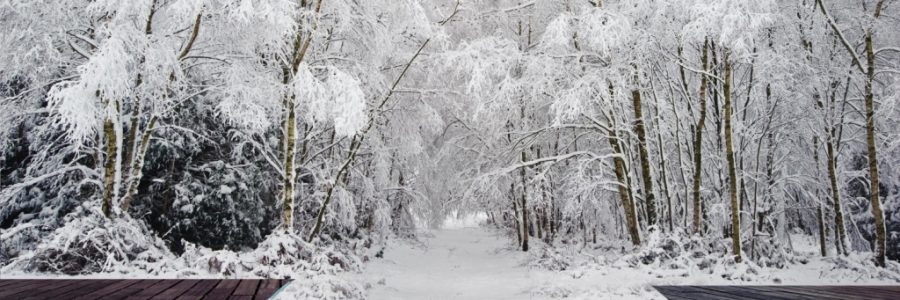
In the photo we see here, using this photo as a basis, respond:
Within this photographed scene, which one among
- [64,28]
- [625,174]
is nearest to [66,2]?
[64,28]

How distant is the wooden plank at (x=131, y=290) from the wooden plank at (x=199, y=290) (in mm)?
327

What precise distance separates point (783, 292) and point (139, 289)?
4.30m

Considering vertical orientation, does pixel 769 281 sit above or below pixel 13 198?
below

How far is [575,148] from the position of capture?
13383 mm

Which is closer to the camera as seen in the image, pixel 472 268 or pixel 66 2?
pixel 66 2

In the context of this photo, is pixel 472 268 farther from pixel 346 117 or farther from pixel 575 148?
pixel 346 117

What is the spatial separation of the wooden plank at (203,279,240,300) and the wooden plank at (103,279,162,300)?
47 centimetres

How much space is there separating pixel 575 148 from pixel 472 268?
3.89 meters

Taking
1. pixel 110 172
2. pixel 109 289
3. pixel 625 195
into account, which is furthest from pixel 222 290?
pixel 625 195

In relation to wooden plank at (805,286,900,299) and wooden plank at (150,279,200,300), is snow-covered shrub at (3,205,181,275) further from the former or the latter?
wooden plank at (805,286,900,299)

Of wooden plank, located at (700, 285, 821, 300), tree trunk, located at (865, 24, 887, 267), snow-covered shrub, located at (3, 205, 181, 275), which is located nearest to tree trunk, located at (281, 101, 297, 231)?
snow-covered shrub, located at (3, 205, 181, 275)

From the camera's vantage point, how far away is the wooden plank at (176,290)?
331 centimetres

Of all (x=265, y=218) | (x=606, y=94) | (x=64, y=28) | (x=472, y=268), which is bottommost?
(x=472, y=268)

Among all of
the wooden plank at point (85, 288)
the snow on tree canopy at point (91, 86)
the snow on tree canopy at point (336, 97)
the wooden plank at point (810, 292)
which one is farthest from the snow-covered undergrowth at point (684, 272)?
the snow on tree canopy at point (91, 86)
